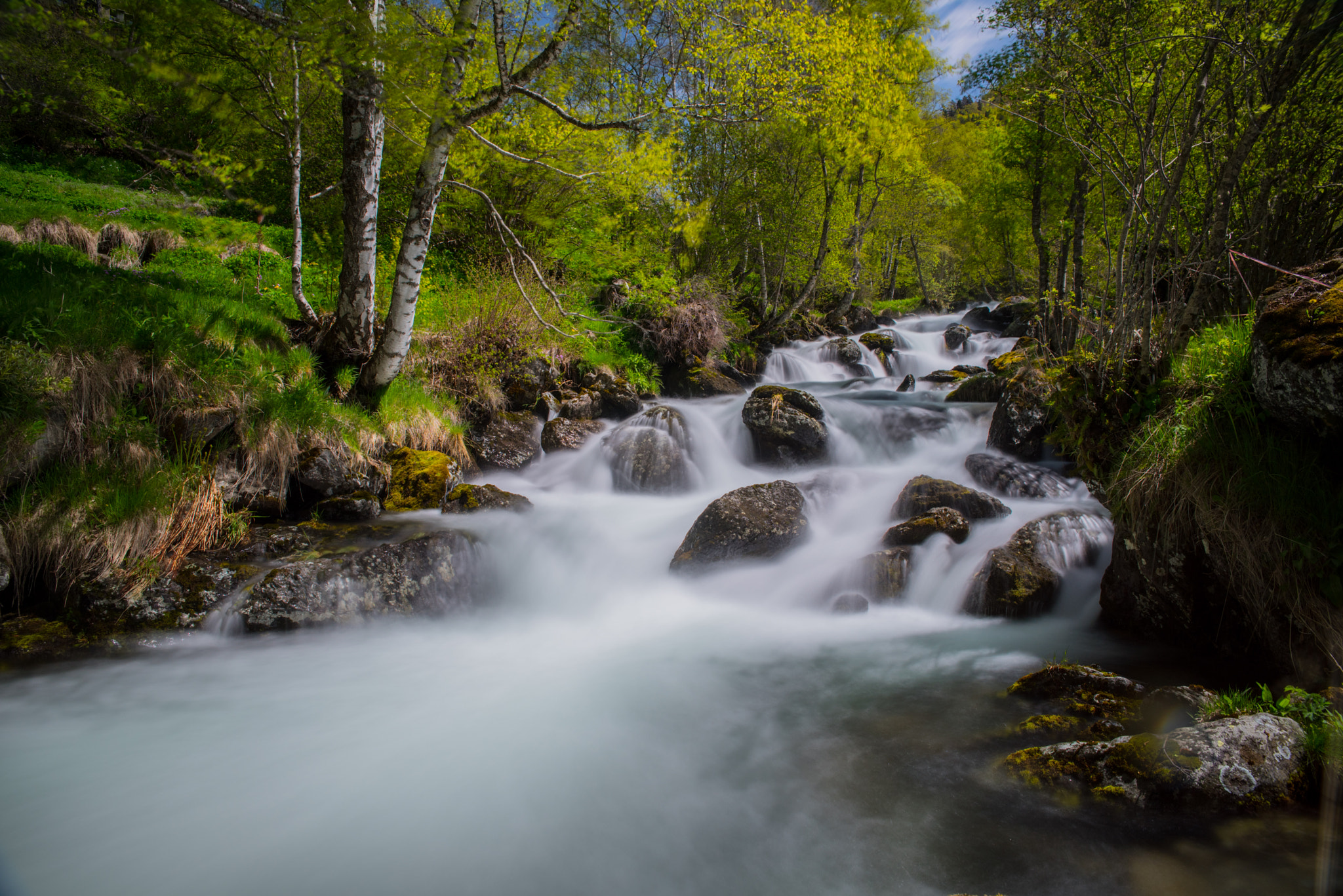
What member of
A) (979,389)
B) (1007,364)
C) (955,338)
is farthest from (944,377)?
(955,338)

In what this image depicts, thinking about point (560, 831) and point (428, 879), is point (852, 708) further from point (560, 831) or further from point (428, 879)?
point (428, 879)

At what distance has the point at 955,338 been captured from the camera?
20.5m

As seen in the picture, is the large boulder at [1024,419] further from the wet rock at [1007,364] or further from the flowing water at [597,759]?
the flowing water at [597,759]

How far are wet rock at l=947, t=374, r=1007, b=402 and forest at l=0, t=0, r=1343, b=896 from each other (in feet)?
0.28

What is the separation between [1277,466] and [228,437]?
8.00m

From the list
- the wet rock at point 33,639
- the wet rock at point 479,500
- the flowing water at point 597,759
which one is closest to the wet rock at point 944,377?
the flowing water at point 597,759

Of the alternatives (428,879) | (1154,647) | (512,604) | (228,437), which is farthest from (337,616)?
(1154,647)

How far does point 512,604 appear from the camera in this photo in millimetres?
5754

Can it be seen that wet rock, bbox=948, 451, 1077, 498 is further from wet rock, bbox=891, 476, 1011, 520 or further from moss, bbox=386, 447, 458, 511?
moss, bbox=386, 447, 458, 511

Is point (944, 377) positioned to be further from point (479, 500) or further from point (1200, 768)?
point (1200, 768)

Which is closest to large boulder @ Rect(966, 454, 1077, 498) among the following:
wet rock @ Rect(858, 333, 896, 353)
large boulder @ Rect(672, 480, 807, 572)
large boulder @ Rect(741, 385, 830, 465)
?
large boulder @ Rect(741, 385, 830, 465)

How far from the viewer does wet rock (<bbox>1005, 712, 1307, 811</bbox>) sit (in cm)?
245

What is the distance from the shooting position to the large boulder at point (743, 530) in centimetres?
641

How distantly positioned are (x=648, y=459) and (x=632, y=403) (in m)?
2.46
